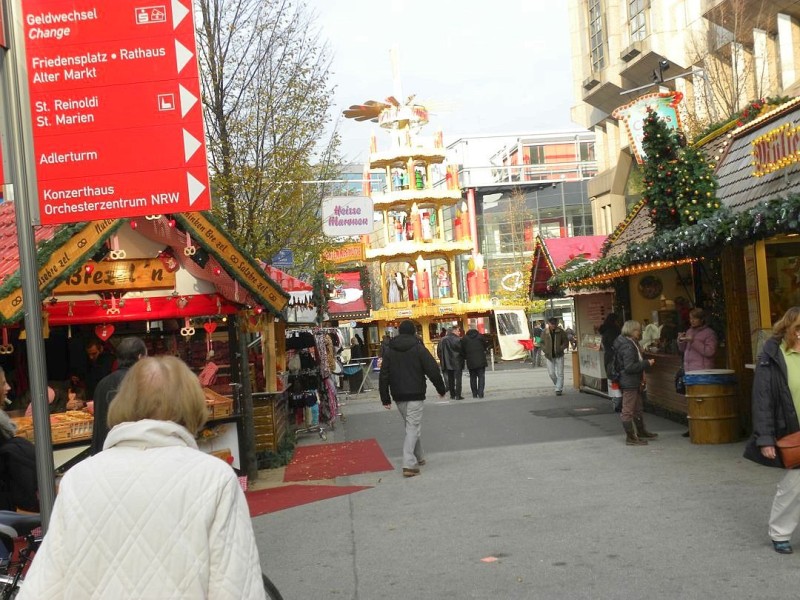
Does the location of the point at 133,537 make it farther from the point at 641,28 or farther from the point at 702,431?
the point at 641,28

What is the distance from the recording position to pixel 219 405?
35.7 feet

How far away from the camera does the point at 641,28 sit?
35875 millimetres

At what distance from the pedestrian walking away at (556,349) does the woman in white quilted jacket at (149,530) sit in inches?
→ 717

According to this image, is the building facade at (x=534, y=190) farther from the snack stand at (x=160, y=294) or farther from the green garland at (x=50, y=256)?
the green garland at (x=50, y=256)

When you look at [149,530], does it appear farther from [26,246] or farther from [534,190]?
[534,190]

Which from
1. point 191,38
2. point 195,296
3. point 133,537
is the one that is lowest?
point 133,537

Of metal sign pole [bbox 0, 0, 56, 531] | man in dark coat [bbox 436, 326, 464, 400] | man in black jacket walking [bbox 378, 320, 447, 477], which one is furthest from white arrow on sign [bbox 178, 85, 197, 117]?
man in dark coat [bbox 436, 326, 464, 400]

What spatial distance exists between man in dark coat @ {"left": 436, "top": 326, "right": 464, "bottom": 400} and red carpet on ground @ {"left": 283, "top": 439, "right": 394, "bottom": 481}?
6811 mm

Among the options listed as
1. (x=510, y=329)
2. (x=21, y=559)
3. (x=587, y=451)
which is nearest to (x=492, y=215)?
(x=510, y=329)

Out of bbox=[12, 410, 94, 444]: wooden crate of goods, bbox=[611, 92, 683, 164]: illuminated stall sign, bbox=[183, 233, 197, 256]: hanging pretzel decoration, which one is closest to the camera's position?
bbox=[12, 410, 94, 444]: wooden crate of goods

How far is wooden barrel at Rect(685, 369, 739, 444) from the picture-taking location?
1186 cm

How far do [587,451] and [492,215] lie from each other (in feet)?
211

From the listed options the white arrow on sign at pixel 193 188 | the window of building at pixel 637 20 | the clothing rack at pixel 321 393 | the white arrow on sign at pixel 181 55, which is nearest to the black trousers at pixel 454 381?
the clothing rack at pixel 321 393

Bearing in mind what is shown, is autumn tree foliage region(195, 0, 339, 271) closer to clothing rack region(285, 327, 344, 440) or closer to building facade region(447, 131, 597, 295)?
clothing rack region(285, 327, 344, 440)
